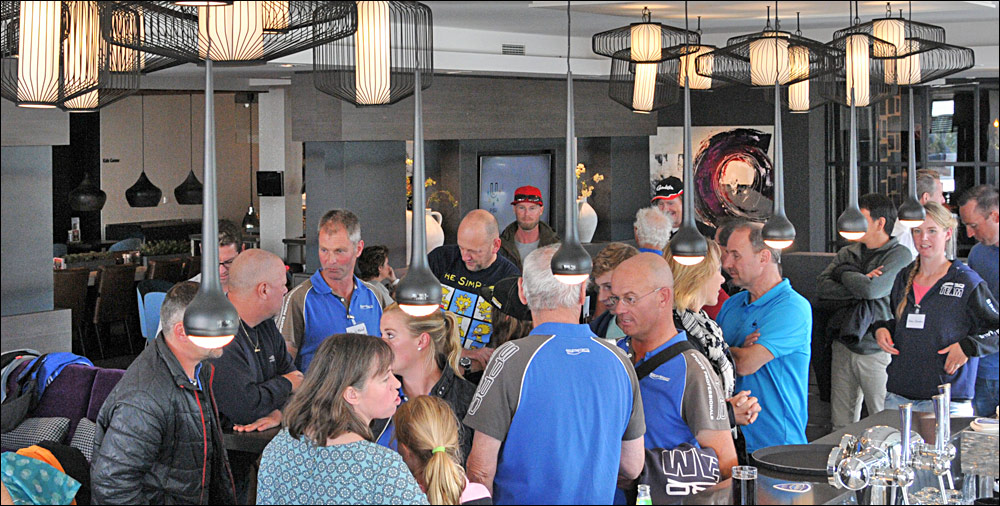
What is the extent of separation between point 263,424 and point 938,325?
11.5 feet

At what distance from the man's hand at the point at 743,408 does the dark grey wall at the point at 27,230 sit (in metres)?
3.33

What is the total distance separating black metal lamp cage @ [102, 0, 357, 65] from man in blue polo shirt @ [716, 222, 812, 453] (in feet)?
7.13

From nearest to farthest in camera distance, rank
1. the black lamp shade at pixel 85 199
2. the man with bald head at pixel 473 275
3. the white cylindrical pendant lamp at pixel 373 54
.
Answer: the white cylindrical pendant lamp at pixel 373 54 → the man with bald head at pixel 473 275 → the black lamp shade at pixel 85 199

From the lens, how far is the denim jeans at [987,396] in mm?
5961

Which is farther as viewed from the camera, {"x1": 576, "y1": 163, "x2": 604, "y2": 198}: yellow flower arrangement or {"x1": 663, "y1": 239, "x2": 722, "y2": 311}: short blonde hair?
{"x1": 576, "y1": 163, "x2": 604, "y2": 198}: yellow flower arrangement

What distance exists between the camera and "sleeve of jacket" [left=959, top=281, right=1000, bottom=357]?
5.43 m

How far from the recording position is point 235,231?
22.1 feet

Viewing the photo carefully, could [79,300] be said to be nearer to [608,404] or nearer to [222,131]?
[222,131]

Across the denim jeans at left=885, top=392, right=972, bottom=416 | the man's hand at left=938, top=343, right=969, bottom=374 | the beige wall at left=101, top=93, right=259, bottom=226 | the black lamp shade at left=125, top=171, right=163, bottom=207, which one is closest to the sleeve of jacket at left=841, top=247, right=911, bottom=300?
the denim jeans at left=885, top=392, right=972, bottom=416

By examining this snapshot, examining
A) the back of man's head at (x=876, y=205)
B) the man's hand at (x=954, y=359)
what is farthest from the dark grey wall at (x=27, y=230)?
the back of man's head at (x=876, y=205)

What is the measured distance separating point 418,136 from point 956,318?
147 inches

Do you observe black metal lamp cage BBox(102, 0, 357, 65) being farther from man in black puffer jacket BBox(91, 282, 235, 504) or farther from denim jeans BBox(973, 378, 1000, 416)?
denim jeans BBox(973, 378, 1000, 416)

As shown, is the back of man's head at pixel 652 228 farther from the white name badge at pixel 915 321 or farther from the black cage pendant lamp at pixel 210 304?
the black cage pendant lamp at pixel 210 304

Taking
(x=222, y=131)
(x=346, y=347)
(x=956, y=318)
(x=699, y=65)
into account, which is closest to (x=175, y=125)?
(x=222, y=131)
